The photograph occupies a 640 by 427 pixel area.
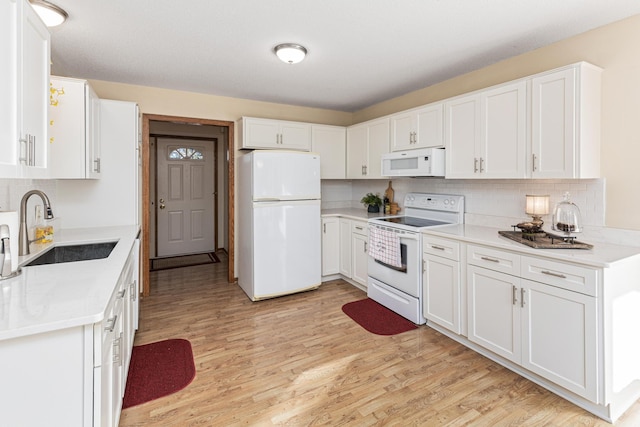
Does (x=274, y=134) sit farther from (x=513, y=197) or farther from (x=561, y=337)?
(x=561, y=337)

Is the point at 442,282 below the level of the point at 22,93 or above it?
below

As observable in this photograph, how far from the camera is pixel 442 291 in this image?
2.71 m

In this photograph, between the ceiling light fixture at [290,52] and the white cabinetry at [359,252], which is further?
the white cabinetry at [359,252]

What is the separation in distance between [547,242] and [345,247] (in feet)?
7.73

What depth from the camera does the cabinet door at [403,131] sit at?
3381 millimetres

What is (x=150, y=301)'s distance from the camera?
3.54 metres

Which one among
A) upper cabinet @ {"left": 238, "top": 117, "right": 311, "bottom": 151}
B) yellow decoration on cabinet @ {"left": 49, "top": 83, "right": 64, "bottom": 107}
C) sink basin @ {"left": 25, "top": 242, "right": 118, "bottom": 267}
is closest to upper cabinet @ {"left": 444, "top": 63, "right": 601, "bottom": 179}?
upper cabinet @ {"left": 238, "top": 117, "right": 311, "bottom": 151}

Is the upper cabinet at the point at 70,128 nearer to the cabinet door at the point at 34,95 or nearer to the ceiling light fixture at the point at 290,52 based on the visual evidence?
the cabinet door at the point at 34,95

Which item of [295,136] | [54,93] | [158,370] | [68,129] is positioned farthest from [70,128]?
[295,136]

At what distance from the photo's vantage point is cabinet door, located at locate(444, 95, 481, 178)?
2742 millimetres

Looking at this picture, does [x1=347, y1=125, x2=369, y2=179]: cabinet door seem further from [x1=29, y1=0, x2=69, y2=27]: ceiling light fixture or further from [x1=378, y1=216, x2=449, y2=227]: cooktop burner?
[x1=29, y1=0, x2=69, y2=27]: ceiling light fixture

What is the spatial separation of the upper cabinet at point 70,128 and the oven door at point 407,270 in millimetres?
2680

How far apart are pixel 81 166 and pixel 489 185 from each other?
11.3 ft

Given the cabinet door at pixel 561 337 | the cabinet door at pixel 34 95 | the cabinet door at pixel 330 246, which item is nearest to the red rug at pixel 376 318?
the cabinet door at pixel 330 246
